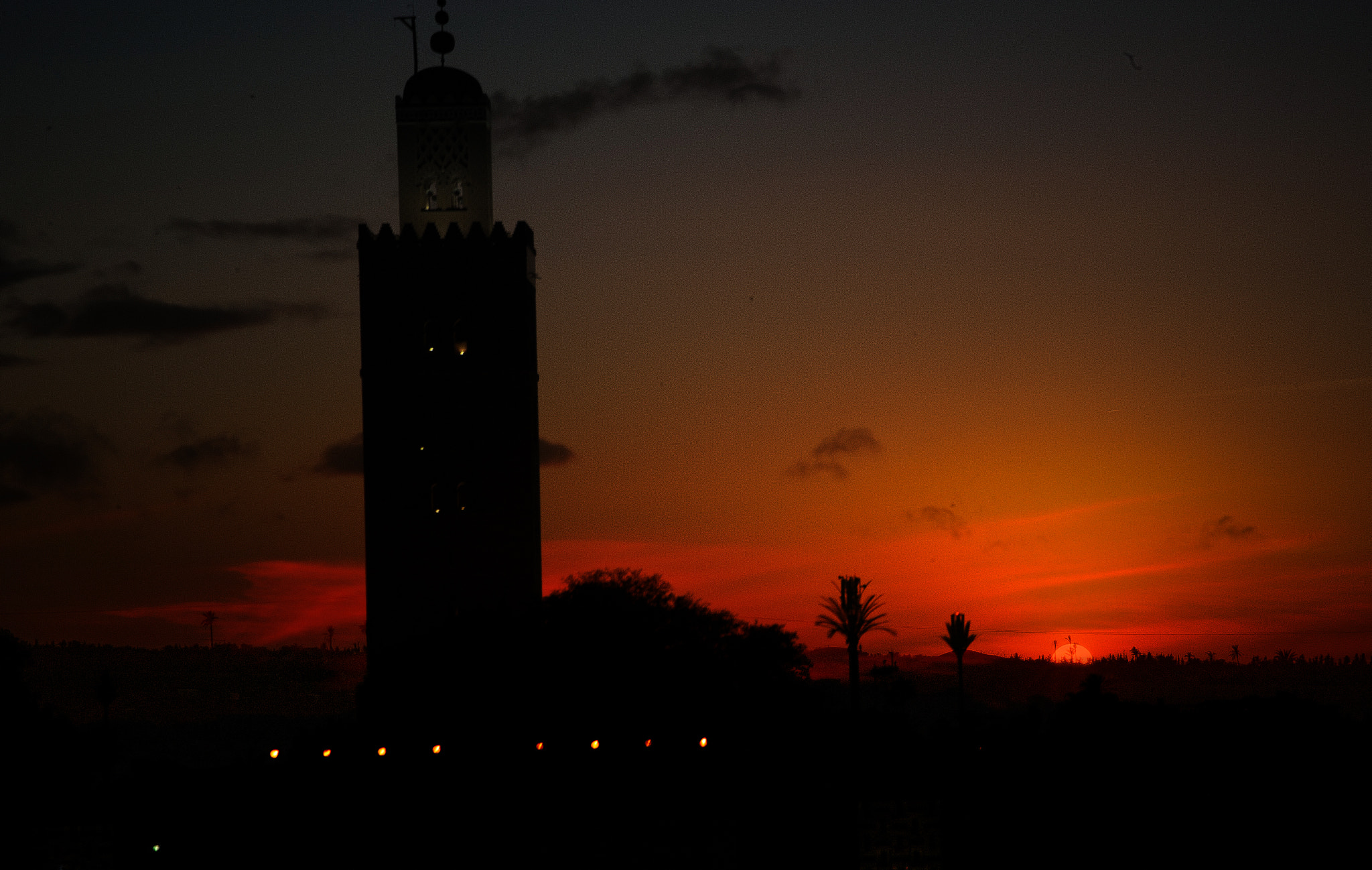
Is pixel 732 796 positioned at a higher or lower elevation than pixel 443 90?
lower

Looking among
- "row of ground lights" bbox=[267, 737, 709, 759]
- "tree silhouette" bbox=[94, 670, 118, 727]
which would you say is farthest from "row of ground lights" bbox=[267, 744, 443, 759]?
"tree silhouette" bbox=[94, 670, 118, 727]

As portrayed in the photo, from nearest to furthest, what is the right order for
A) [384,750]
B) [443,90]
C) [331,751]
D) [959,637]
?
[384,750], [331,751], [443,90], [959,637]

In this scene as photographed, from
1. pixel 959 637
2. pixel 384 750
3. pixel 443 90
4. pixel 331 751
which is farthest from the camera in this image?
pixel 959 637

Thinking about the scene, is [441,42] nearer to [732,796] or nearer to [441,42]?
[441,42]

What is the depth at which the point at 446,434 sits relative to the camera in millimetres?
48219

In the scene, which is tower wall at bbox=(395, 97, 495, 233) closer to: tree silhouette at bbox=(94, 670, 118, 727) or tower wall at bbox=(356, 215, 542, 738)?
tower wall at bbox=(356, 215, 542, 738)

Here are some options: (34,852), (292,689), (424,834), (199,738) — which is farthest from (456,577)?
(292,689)

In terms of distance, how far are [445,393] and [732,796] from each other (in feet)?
51.2

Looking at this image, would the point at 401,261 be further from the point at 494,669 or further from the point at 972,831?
the point at 972,831

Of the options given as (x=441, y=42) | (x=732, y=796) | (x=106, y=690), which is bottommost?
(x=732, y=796)

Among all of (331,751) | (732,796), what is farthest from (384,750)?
(732,796)

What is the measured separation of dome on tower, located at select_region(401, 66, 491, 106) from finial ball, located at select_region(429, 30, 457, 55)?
1229mm

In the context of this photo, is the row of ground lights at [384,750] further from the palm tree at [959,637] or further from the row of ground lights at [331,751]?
the palm tree at [959,637]

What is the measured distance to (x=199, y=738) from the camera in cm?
8275
